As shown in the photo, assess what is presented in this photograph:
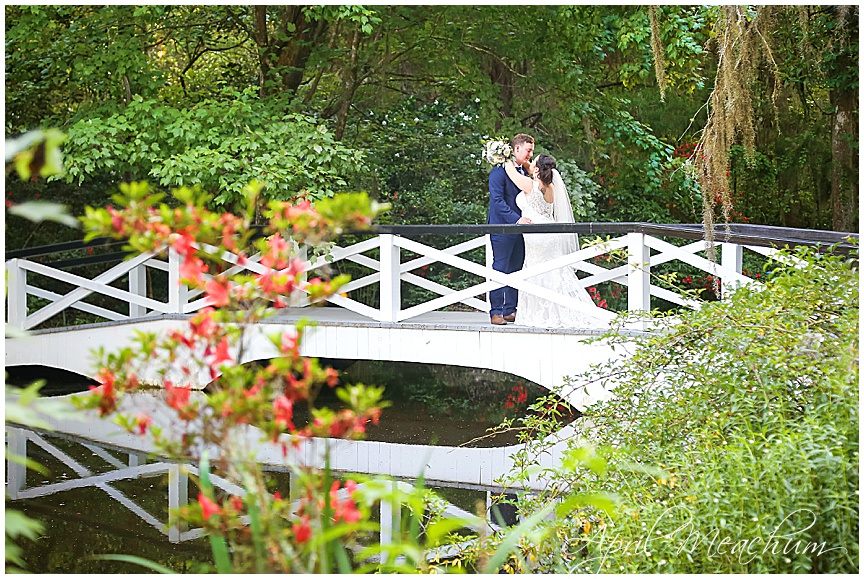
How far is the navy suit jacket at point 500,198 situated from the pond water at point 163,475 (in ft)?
5.28

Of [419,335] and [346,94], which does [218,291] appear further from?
[346,94]

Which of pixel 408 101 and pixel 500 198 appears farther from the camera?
pixel 408 101

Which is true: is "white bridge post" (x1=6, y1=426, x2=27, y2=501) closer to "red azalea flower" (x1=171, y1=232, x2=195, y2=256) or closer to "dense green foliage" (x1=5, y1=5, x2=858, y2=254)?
"dense green foliage" (x1=5, y1=5, x2=858, y2=254)

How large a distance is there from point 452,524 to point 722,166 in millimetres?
2783

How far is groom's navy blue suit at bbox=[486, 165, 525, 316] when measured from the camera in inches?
263

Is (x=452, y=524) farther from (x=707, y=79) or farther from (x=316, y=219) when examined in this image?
(x=707, y=79)

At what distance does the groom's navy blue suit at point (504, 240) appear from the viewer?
668 centimetres

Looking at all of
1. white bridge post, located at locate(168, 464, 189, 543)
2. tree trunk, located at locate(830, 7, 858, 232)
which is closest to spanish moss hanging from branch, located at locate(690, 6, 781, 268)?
white bridge post, located at locate(168, 464, 189, 543)

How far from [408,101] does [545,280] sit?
4475 millimetres

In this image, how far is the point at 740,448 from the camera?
2547mm

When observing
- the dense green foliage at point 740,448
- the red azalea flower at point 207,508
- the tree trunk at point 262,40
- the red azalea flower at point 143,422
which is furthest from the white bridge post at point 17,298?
the red azalea flower at point 207,508

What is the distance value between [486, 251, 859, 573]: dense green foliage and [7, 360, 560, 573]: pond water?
119cm

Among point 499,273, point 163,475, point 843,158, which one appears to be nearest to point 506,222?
point 499,273

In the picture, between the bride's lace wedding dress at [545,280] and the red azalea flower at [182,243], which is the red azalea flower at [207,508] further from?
the bride's lace wedding dress at [545,280]
